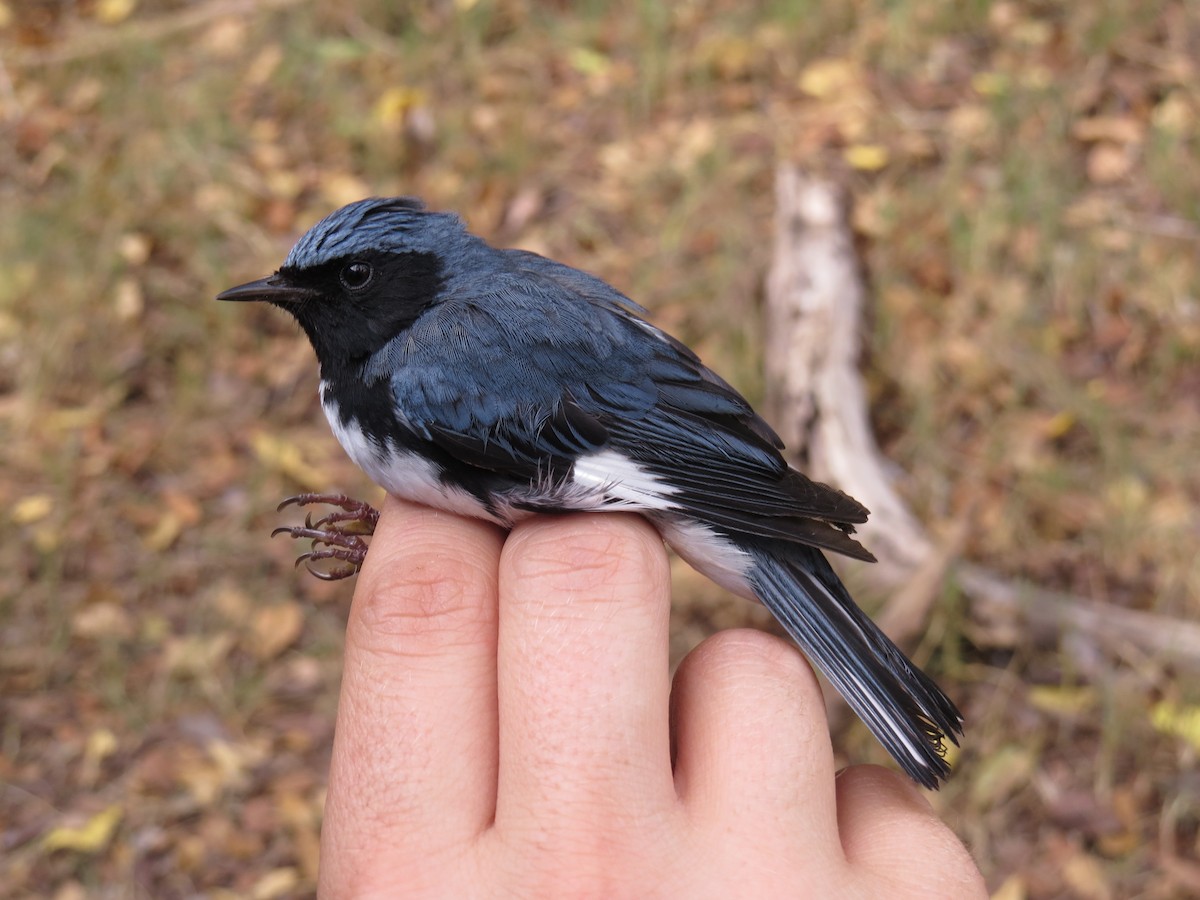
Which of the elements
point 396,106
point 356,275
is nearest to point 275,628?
point 356,275

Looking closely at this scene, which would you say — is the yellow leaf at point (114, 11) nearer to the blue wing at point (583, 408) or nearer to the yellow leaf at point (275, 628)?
the yellow leaf at point (275, 628)

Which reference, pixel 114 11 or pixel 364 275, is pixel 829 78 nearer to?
pixel 364 275

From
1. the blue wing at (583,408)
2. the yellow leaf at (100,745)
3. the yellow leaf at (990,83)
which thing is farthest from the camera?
the yellow leaf at (990,83)

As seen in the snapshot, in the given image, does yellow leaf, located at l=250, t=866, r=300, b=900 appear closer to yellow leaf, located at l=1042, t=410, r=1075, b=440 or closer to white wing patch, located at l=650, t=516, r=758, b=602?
white wing patch, located at l=650, t=516, r=758, b=602

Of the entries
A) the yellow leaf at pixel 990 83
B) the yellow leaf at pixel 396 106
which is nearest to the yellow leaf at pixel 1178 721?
the yellow leaf at pixel 990 83

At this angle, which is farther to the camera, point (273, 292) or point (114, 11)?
point (114, 11)

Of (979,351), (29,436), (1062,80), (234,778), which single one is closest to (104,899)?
(234,778)
